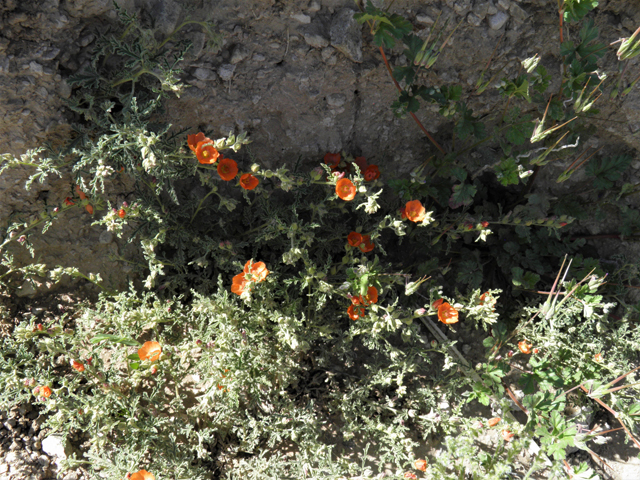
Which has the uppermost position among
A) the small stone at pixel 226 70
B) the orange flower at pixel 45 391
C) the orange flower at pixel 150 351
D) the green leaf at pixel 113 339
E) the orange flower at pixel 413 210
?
the small stone at pixel 226 70

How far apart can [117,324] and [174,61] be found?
62.0 inches

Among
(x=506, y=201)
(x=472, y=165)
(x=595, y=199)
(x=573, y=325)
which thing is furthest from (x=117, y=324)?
(x=595, y=199)

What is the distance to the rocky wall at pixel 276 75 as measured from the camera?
234 centimetres

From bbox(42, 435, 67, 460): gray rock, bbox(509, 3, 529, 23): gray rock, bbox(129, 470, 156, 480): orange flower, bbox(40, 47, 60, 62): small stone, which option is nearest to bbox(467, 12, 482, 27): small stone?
bbox(509, 3, 529, 23): gray rock

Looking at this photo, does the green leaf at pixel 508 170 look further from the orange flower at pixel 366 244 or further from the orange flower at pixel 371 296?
the orange flower at pixel 371 296

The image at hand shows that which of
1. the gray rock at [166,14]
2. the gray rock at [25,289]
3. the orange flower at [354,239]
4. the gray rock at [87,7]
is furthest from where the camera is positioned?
the gray rock at [25,289]

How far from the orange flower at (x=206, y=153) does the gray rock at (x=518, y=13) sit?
194 cm

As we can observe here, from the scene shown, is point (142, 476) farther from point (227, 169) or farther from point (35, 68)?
point (35, 68)

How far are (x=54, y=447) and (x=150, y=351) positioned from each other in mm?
869

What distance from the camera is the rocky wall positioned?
2338 mm

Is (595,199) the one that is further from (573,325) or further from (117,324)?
(117,324)

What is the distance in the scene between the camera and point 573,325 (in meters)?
3.15

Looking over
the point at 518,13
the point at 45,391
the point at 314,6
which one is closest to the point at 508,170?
the point at 518,13

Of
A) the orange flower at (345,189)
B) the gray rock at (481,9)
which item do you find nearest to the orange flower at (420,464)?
the orange flower at (345,189)
